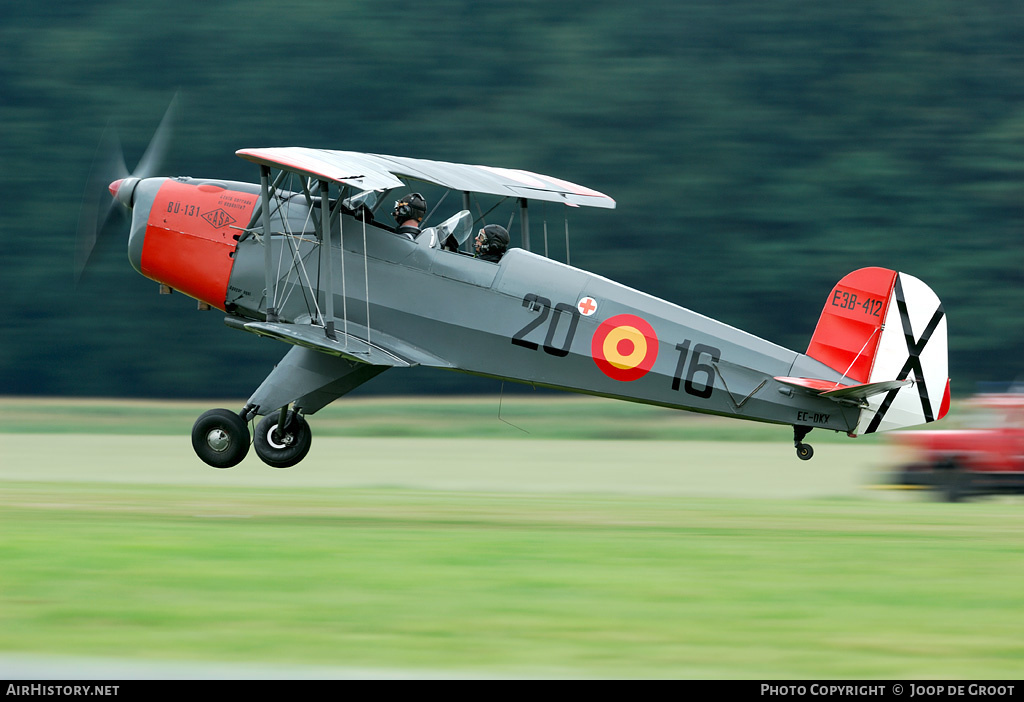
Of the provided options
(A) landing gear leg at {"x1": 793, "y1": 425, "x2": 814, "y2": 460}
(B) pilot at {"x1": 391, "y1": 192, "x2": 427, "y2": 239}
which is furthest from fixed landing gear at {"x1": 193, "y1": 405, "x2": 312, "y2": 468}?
(A) landing gear leg at {"x1": 793, "y1": 425, "x2": 814, "y2": 460}

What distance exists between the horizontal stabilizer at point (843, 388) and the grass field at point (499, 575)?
1176 mm

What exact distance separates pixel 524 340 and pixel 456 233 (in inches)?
55.4

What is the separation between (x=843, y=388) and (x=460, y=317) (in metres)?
3.80

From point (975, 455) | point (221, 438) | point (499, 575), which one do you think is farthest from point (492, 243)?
Result: point (975, 455)

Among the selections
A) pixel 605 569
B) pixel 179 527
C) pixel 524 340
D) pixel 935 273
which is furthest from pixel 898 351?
pixel 935 273

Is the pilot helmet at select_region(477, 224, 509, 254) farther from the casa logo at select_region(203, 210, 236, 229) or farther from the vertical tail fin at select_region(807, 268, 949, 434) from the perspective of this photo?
the vertical tail fin at select_region(807, 268, 949, 434)

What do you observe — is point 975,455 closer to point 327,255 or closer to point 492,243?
point 492,243

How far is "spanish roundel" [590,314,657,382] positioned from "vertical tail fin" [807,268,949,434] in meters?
1.56

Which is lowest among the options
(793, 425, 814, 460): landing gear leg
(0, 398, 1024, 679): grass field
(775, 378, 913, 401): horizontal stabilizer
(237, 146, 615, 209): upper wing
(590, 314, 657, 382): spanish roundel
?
(0, 398, 1024, 679): grass field

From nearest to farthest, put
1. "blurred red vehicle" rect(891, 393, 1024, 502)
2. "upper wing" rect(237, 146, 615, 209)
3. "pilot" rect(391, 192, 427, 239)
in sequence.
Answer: "upper wing" rect(237, 146, 615, 209), "pilot" rect(391, 192, 427, 239), "blurred red vehicle" rect(891, 393, 1024, 502)

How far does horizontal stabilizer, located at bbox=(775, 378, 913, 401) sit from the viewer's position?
11.7m

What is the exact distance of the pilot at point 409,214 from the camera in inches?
506

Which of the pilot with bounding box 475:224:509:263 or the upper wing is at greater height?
the upper wing

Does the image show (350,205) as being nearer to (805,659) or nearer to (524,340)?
(524,340)
